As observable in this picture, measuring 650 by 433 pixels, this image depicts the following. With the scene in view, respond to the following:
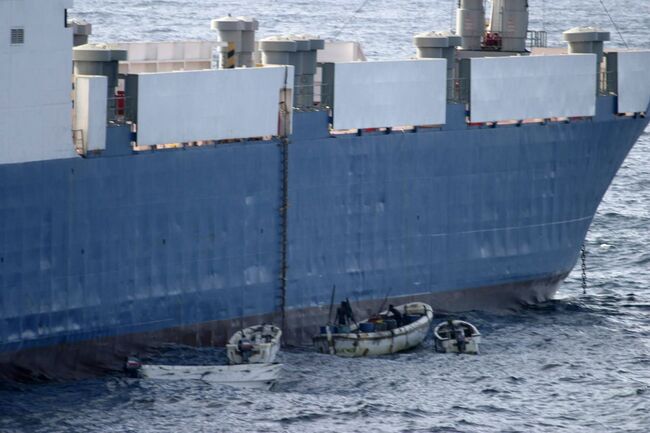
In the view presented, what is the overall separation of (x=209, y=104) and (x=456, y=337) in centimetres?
1012

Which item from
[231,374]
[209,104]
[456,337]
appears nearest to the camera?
[231,374]

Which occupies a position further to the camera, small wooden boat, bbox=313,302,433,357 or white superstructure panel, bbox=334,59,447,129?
white superstructure panel, bbox=334,59,447,129

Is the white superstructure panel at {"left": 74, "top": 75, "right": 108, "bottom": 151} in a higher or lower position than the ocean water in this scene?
higher

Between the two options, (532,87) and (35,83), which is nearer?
(35,83)

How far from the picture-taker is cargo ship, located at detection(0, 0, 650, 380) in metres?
36.8

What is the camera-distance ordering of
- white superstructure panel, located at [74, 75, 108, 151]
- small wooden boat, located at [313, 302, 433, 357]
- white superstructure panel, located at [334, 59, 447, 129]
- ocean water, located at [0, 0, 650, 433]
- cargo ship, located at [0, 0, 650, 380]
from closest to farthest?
ocean water, located at [0, 0, 650, 433], cargo ship, located at [0, 0, 650, 380], white superstructure panel, located at [74, 75, 108, 151], small wooden boat, located at [313, 302, 433, 357], white superstructure panel, located at [334, 59, 447, 129]

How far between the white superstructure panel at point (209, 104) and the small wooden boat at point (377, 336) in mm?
6263

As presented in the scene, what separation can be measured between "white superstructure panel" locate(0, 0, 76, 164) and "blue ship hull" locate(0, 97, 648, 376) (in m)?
0.55

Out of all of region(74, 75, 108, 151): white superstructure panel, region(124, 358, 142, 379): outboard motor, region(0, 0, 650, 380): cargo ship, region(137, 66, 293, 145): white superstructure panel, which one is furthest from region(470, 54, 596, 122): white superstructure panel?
region(124, 358, 142, 379): outboard motor

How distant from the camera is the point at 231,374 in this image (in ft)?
125

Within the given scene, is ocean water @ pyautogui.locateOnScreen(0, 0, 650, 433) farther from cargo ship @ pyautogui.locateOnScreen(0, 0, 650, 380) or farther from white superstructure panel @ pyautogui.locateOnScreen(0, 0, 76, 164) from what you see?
white superstructure panel @ pyautogui.locateOnScreen(0, 0, 76, 164)

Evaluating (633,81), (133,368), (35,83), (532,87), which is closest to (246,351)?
(133,368)

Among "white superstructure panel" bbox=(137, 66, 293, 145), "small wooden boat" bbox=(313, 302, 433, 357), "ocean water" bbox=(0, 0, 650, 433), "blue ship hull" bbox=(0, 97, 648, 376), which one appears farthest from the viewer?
"small wooden boat" bbox=(313, 302, 433, 357)

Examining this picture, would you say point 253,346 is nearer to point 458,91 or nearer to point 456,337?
point 456,337
